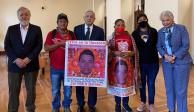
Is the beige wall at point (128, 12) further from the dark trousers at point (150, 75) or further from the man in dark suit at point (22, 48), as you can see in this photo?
the man in dark suit at point (22, 48)

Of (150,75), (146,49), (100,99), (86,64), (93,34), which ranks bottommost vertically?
(100,99)

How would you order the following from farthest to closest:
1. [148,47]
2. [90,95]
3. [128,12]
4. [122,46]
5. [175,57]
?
[128,12]
[90,95]
[148,47]
[122,46]
[175,57]

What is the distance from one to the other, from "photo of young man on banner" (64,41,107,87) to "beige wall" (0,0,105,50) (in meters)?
9.87

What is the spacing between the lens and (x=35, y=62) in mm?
3775

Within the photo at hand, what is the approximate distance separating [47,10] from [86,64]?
401 inches

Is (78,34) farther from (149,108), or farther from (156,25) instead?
(156,25)

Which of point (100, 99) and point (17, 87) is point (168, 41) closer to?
point (100, 99)

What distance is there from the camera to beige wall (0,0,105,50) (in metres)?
12.9

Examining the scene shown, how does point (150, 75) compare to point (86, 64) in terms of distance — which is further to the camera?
point (150, 75)

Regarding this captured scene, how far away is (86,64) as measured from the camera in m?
3.83

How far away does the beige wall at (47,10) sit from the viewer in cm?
1291

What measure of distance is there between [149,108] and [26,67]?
1862mm

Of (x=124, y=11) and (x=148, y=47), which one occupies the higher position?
(x=124, y=11)

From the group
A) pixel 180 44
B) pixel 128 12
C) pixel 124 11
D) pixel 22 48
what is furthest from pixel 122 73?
pixel 128 12
